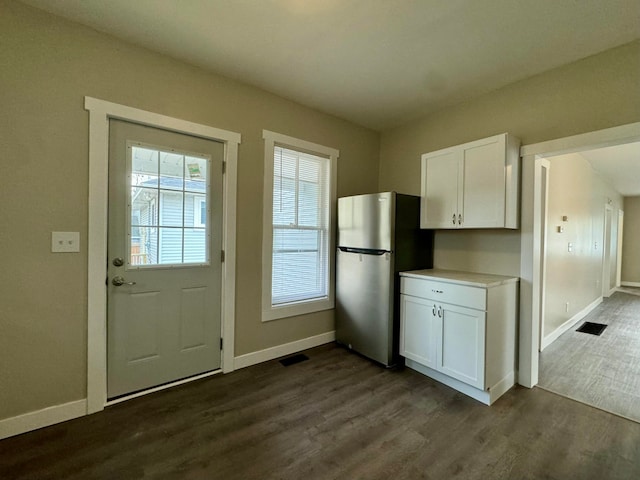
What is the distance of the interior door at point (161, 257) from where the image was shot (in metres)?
2.10

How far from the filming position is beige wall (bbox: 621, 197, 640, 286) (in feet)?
24.7

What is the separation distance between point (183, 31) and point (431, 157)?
2.30 m

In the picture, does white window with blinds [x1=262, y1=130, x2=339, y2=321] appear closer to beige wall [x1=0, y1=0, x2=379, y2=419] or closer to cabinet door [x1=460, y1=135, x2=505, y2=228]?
beige wall [x1=0, y1=0, x2=379, y2=419]

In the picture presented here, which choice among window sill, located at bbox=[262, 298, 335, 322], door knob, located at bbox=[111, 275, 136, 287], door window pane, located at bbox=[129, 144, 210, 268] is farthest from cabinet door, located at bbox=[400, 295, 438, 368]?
door knob, located at bbox=[111, 275, 136, 287]

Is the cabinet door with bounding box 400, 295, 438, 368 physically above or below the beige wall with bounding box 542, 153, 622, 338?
below

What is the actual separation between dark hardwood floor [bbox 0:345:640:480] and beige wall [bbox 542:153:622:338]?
1.74m

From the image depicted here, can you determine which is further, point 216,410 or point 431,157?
point 431,157

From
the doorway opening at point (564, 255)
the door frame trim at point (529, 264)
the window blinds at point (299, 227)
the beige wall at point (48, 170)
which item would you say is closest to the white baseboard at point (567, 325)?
the doorway opening at point (564, 255)

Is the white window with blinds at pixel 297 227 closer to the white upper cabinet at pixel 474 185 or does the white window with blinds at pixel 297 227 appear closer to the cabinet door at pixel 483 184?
the white upper cabinet at pixel 474 185

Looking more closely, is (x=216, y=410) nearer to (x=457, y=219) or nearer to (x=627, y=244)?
(x=457, y=219)

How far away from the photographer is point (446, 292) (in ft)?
7.74

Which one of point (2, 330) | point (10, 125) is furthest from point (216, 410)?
point (10, 125)

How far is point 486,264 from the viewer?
2680 mm

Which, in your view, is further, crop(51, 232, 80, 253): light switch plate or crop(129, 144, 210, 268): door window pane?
crop(129, 144, 210, 268): door window pane
